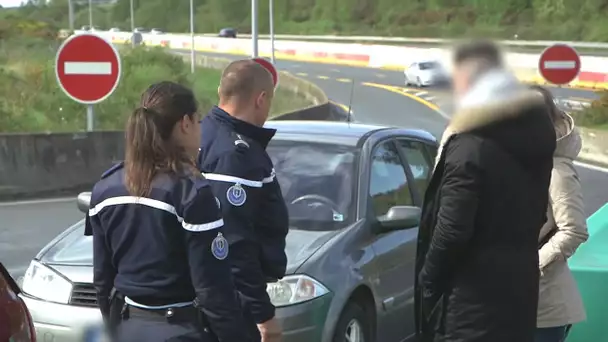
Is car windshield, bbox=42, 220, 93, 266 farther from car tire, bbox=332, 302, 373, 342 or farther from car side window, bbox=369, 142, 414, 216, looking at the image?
car side window, bbox=369, 142, 414, 216

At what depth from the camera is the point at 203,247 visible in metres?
3.18

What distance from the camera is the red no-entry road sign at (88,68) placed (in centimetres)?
1196

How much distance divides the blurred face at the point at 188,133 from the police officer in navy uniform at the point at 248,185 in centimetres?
40

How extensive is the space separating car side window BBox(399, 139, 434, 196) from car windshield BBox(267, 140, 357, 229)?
0.64 m

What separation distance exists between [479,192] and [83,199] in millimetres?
3508

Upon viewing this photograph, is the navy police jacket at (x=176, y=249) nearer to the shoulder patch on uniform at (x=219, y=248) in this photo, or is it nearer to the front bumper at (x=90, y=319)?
the shoulder patch on uniform at (x=219, y=248)

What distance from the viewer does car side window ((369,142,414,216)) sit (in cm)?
606

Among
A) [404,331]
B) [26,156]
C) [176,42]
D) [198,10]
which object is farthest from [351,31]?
[404,331]

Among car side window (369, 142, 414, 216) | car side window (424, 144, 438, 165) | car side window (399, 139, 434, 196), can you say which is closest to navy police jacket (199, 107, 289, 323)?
car side window (369, 142, 414, 216)

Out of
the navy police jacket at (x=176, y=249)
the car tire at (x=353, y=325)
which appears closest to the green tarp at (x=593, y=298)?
the car tire at (x=353, y=325)

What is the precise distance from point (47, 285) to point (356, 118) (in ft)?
78.4

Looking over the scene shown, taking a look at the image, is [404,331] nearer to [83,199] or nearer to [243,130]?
[83,199]

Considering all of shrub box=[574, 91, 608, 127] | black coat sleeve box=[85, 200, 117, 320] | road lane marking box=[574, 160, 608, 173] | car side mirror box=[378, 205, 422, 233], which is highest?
black coat sleeve box=[85, 200, 117, 320]

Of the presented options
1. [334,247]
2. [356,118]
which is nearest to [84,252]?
[334,247]
